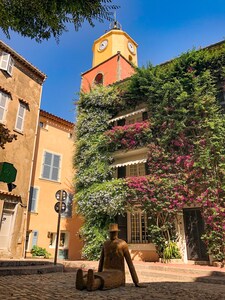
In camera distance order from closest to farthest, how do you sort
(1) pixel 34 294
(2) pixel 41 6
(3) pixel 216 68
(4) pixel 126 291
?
1. (2) pixel 41 6
2. (1) pixel 34 294
3. (4) pixel 126 291
4. (3) pixel 216 68

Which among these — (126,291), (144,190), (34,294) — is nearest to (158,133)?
(144,190)

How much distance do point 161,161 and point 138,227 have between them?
174 inches

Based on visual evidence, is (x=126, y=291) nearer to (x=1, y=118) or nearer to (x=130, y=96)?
(x=1, y=118)

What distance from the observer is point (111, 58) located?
22.0m

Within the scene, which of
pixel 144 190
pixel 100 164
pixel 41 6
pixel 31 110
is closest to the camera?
pixel 41 6

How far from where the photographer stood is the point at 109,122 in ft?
56.6

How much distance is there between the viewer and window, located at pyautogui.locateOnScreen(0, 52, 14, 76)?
15.1m

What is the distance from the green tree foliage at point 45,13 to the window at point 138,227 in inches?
458

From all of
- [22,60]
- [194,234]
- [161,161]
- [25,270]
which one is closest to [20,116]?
[22,60]

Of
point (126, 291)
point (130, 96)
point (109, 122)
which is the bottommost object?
point (126, 291)

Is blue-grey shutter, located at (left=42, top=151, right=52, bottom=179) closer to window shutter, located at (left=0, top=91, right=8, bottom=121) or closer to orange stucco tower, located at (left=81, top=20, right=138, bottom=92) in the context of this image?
window shutter, located at (left=0, top=91, right=8, bottom=121)

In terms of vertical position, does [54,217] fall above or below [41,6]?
below

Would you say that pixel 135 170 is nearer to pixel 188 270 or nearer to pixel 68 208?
pixel 68 208

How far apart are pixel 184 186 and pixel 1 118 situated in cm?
1127
